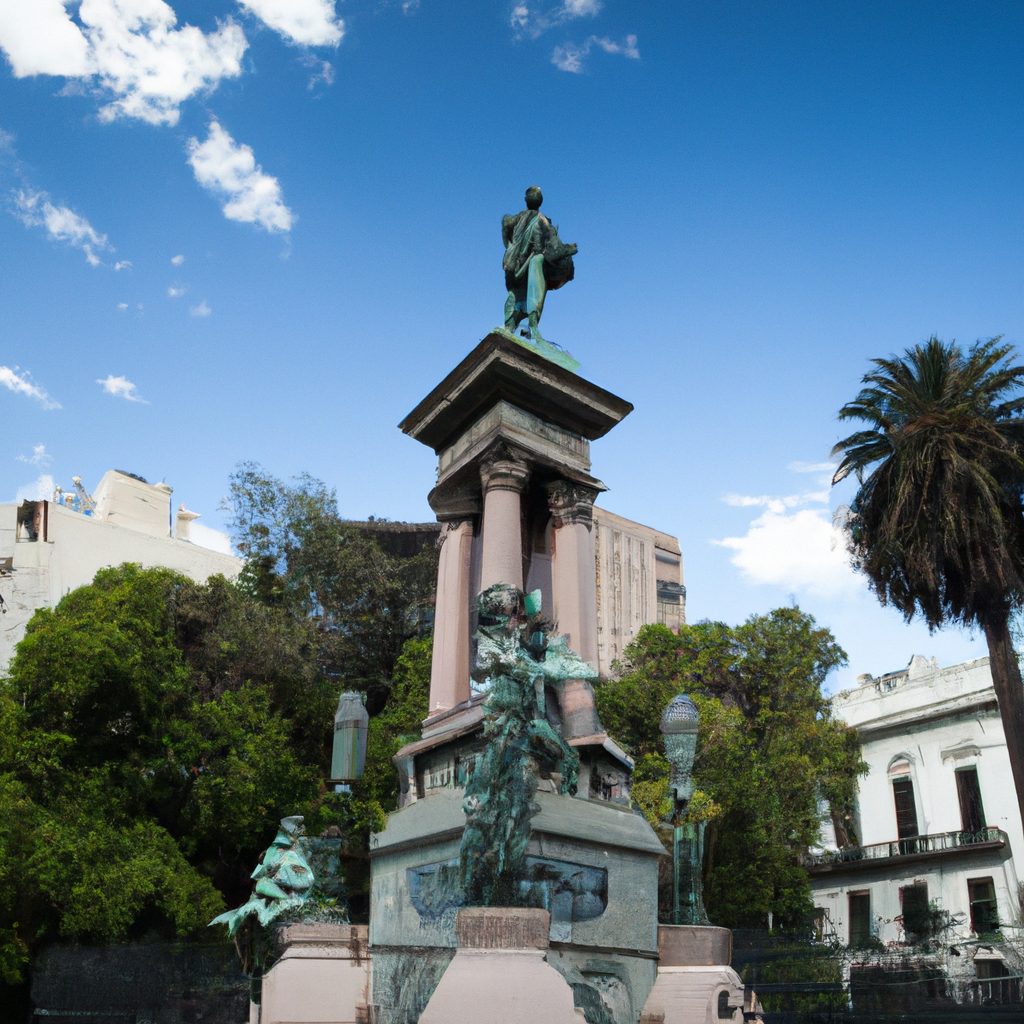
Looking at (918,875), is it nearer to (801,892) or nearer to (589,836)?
(801,892)

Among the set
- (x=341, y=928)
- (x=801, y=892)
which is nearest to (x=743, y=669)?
(x=801, y=892)

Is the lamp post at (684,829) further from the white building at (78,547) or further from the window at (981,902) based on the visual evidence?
the white building at (78,547)

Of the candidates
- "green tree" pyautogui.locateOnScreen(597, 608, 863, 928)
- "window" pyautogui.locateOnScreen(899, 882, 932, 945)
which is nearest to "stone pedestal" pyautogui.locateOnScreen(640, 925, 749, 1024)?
"green tree" pyautogui.locateOnScreen(597, 608, 863, 928)

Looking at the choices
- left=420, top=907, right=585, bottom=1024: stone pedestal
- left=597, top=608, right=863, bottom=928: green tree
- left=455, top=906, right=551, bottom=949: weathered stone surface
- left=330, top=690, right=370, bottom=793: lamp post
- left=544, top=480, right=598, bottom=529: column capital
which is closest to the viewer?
left=420, top=907, right=585, bottom=1024: stone pedestal

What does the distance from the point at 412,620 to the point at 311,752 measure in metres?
4.83

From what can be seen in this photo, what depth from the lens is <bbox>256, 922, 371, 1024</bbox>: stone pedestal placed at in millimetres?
7211

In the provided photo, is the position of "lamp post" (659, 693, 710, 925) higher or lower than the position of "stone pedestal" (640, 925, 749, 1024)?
higher

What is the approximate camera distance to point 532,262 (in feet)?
33.6

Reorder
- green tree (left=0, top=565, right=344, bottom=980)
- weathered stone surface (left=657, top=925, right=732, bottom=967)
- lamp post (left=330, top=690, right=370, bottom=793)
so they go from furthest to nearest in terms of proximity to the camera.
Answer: green tree (left=0, top=565, right=344, bottom=980) < lamp post (left=330, top=690, right=370, bottom=793) < weathered stone surface (left=657, top=925, right=732, bottom=967)

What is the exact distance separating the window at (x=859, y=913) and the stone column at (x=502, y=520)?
29.4 meters

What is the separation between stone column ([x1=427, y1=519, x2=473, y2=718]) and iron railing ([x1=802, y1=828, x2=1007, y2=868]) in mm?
25923

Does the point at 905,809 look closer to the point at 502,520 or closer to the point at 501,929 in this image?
the point at 502,520

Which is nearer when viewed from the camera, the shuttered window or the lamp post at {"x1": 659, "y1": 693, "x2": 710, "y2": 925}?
the lamp post at {"x1": 659, "y1": 693, "x2": 710, "y2": 925}

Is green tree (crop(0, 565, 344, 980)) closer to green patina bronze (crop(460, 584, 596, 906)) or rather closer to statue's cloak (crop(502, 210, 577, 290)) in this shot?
statue's cloak (crop(502, 210, 577, 290))
